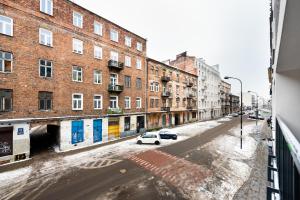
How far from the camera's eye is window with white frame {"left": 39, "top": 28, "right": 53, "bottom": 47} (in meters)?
16.7

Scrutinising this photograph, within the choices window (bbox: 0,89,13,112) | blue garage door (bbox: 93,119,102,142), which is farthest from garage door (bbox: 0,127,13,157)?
blue garage door (bbox: 93,119,102,142)

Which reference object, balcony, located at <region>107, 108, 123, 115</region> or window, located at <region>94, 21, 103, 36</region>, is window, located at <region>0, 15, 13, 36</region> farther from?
balcony, located at <region>107, 108, 123, 115</region>

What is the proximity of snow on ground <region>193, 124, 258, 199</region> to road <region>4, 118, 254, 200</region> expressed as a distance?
0.12 m

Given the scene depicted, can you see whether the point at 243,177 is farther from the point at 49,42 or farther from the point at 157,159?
the point at 49,42

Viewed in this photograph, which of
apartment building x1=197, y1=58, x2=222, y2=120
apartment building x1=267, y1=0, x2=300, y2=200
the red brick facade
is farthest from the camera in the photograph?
apartment building x1=197, y1=58, x2=222, y2=120

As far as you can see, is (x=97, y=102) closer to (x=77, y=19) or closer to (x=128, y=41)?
(x=77, y=19)

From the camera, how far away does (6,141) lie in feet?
46.8

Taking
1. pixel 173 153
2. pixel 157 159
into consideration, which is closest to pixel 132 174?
pixel 157 159

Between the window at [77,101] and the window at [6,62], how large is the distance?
251 inches

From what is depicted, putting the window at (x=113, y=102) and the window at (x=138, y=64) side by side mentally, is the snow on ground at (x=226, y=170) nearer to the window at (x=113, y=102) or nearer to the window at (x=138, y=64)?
the window at (x=113, y=102)

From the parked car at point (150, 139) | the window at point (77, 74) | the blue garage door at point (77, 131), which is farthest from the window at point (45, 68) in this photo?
the parked car at point (150, 139)

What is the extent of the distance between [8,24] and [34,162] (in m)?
12.7

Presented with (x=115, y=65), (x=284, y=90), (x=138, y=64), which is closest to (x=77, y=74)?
(x=115, y=65)

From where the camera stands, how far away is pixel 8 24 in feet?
47.8
